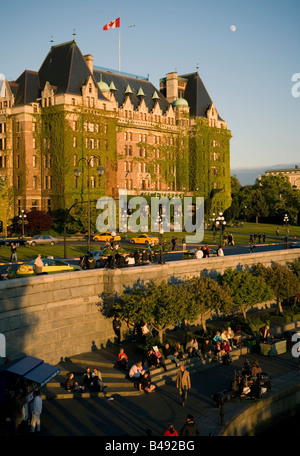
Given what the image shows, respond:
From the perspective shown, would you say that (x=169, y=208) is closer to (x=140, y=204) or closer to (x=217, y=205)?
(x=140, y=204)

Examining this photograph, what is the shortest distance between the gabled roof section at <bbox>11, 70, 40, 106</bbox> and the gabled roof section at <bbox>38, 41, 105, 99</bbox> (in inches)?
38.5

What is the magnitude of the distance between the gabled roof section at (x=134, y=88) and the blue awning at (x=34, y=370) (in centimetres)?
6915

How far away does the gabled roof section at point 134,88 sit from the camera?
8719 cm

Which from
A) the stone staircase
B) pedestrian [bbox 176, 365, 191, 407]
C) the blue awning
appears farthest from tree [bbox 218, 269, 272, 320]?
the blue awning

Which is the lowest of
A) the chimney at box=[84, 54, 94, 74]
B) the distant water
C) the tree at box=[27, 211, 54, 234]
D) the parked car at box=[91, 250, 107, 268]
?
the distant water

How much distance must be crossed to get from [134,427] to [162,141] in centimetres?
7622

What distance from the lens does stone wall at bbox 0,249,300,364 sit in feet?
80.9

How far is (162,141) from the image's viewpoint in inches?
3659

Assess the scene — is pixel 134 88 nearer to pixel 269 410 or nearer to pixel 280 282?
pixel 280 282

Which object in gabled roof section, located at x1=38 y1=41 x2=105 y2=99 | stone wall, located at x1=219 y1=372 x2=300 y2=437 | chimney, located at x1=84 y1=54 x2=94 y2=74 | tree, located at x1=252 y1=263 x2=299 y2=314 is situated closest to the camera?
stone wall, located at x1=219 y1=372 x2=300 y2=437

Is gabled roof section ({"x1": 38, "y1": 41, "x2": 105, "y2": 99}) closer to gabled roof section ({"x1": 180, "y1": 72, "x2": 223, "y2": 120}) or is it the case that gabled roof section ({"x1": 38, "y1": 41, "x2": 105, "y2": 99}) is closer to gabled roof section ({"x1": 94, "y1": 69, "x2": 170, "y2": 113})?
gabled roof section ({"x1": 94, "y1": 69, "x2": 170, "y2": 113})

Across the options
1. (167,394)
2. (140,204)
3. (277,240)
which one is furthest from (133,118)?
(167,394)

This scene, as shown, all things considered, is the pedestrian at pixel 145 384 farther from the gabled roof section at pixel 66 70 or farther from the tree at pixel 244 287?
the gabled roof section at pixel 66 70

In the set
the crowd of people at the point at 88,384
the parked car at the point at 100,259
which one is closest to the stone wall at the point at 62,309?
the crowd of people at the point at 88,384
